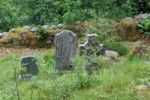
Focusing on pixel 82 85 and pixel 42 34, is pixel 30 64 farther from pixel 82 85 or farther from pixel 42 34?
pixel 42 34

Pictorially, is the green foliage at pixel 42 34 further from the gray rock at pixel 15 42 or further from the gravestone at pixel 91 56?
the gravestone at pixel 91 56

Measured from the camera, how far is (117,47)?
12.3 m

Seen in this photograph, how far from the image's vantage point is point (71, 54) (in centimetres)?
1031

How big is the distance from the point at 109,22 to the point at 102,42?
5.53 ft

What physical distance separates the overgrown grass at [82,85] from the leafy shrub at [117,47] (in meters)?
2.94

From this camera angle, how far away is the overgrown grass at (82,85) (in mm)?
6852

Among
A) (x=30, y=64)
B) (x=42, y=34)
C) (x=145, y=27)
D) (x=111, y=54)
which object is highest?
(x=30, y=64)

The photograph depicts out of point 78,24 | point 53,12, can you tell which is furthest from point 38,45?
point 53,12

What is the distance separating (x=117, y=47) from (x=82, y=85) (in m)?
4.78

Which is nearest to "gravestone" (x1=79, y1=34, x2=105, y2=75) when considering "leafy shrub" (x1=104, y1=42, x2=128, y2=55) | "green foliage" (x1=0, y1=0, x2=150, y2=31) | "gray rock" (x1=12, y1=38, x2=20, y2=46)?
"leafy shrub" (x1=104, y1=42, x2=128, y2=55)

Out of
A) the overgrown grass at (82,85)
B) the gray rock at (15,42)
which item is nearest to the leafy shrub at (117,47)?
the overgrown grass at (82,85)

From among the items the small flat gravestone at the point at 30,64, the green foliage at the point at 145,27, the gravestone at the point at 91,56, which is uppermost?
the gravestone at the point at 91,56

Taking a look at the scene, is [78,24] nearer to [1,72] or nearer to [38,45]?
[38,45]

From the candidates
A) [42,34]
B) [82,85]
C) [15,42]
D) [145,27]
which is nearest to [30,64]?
[82,85]
